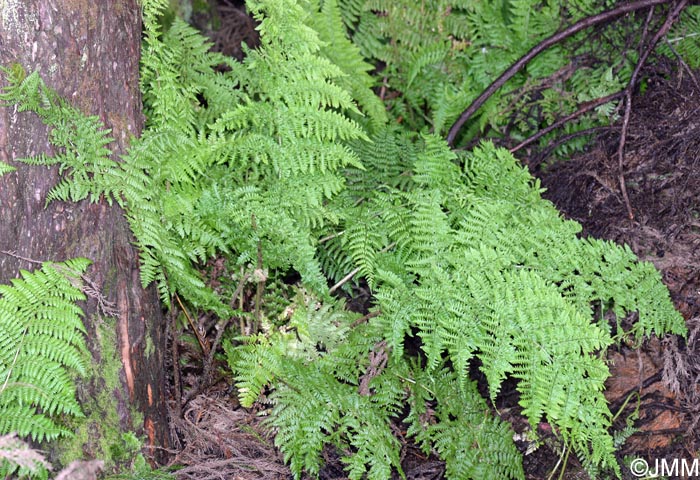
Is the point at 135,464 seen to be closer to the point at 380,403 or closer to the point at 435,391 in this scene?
the point at 380,403

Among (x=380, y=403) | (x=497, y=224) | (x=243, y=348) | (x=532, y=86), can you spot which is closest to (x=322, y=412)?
(x=380, y=403)

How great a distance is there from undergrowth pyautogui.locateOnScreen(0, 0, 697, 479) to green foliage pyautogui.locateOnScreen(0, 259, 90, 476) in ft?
0.22

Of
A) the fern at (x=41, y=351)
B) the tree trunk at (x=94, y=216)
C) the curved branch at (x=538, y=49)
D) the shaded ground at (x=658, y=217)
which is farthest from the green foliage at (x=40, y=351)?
the shaded ground at (x=658, y=217)

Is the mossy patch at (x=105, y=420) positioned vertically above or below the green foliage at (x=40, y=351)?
below

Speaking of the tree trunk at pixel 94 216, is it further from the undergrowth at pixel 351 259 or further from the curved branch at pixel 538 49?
the curved branch at pixel 538 49

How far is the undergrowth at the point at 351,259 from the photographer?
2.63 m

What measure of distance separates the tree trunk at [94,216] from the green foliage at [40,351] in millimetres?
117

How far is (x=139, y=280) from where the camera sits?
110 inches

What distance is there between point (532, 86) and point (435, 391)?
1985 millimetres

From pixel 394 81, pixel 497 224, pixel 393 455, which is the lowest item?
pixel 393 455

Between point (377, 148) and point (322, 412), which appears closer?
point (322, 412)

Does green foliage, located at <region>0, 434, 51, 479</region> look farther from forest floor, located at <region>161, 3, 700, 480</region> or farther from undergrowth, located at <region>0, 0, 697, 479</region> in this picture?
forest floor, located at <region>161, 3, 700, 480</region>

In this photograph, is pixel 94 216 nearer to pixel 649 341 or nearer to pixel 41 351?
pixel 41 351

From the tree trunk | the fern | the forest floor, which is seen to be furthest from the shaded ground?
the fern
